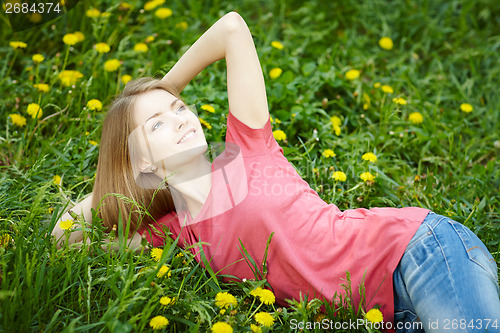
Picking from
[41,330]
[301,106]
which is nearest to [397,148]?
[301,106]

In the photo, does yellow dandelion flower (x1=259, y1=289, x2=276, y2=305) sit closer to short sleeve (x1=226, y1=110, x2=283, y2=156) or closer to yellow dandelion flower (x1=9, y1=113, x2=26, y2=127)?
short sleeve (x1=226, y1=110, x2=283, y2=156)

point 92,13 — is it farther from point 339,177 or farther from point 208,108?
point 339,177

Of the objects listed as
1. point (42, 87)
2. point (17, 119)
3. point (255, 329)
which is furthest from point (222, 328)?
point (42, 87)

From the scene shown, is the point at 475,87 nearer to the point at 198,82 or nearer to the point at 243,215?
the point at 198,82

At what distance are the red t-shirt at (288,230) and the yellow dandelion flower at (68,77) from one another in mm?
1193

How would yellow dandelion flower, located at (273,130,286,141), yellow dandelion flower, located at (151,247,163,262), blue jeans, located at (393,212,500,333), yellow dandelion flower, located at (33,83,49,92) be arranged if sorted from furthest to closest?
yellow dandelion flower, located at (33,83,49,92) < yellow dandelion flower, located at (273,130,286,141) < yellow dandelion flower, located at (151,247,163,262) < blue jeans, located at (393,212,500,333)

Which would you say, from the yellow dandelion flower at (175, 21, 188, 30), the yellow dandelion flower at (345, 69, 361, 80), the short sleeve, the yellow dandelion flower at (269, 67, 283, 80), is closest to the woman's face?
the short sleeve

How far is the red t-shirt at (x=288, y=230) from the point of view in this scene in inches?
65.4

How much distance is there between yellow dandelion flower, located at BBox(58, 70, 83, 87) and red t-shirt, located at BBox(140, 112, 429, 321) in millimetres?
1193

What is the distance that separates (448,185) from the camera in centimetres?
250

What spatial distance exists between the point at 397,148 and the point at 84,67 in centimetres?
186

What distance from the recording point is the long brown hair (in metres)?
1.84

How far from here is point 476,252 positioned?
1.59 metres

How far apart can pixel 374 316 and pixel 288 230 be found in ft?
1.33
